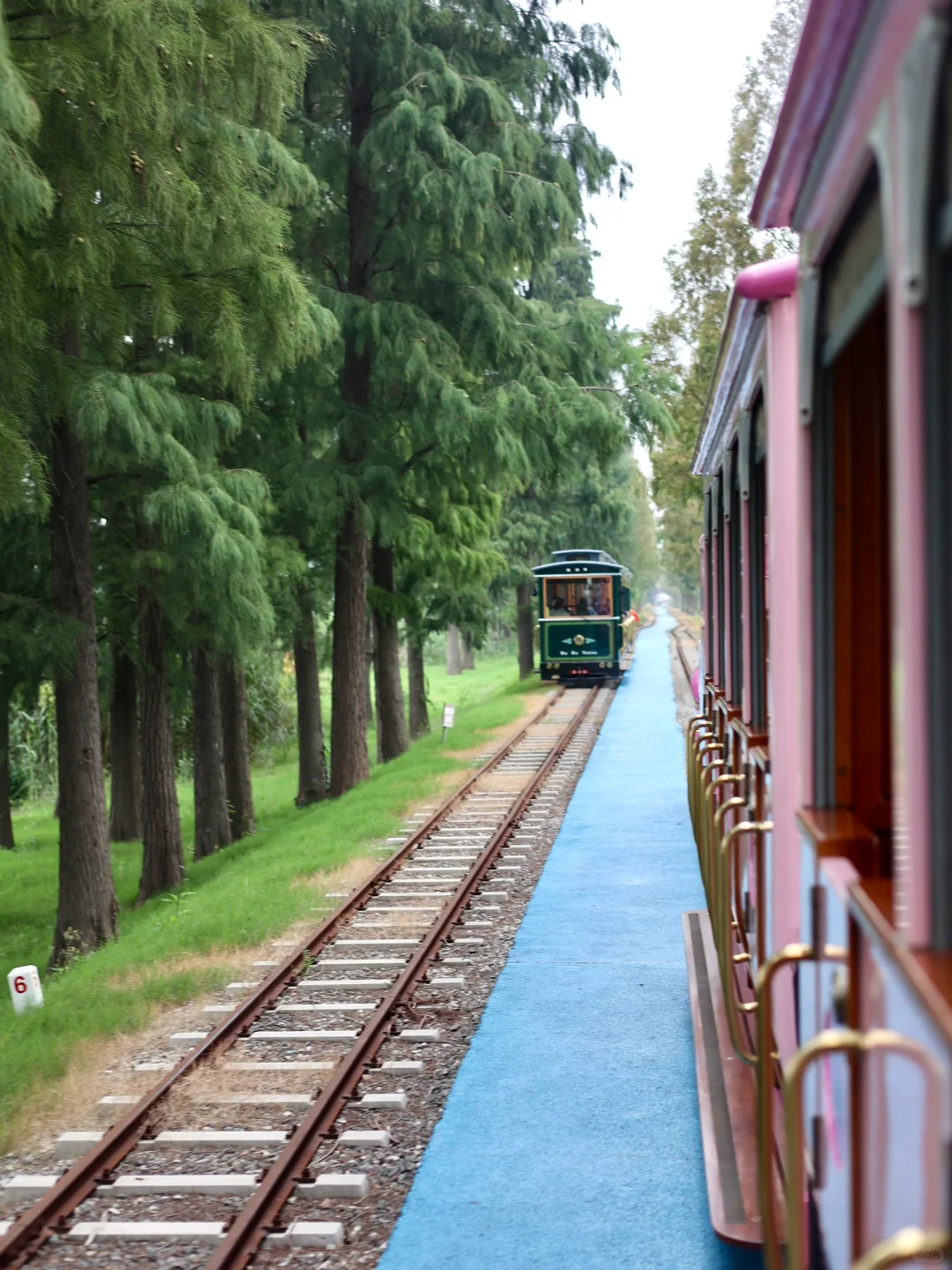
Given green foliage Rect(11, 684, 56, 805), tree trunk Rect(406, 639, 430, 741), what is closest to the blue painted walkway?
green foliage Rect(11, 684, 56, 805)

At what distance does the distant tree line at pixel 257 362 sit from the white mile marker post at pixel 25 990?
3.04 metres

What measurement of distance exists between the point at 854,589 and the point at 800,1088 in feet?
4.27

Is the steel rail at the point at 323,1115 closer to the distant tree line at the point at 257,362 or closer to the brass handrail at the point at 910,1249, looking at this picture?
the brass handrail at the point at 910,1249

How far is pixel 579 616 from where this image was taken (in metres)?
30.5

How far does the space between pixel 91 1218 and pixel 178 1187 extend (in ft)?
1.19

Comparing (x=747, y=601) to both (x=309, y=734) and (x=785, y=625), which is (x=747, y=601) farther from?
(x=309, y=734)

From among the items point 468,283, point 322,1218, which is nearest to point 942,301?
point 322,1218

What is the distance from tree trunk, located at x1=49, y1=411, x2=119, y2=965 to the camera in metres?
11.3

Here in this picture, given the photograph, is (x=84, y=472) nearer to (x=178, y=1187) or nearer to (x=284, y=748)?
(x=178, y=1187)

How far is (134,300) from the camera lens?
33.1 ft

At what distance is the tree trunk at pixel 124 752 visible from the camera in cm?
1859

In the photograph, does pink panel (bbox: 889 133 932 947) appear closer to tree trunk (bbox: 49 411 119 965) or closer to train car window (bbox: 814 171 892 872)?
train car window (bbox: 814 171 892 872)

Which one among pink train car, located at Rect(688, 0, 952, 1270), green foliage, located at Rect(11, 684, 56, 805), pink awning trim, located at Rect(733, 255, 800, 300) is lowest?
green foliage, located at Rect(11, 684, 56, 805)

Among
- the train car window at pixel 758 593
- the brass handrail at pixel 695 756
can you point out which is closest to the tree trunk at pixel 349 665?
the brass handrail at pixel 695 756
